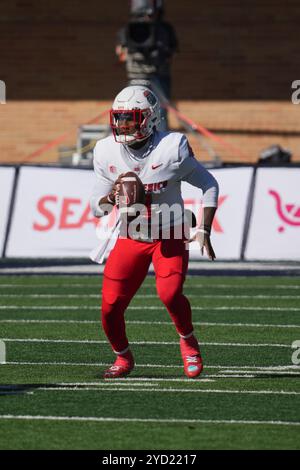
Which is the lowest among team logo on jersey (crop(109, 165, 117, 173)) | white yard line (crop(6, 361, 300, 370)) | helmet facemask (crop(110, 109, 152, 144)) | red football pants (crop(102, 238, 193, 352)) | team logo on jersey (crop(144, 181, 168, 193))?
white yard line (crop(6, 361, 300, 370))

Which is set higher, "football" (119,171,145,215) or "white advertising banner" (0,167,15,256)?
"football" (119,171,145,215)

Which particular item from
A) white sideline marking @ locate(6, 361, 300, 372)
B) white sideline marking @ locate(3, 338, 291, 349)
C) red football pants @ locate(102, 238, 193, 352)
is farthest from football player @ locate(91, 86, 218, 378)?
white sideline marking @ locate(3, 338, 291, 349)

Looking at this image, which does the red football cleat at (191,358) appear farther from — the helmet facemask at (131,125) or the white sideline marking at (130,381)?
the helmet facemask at (131,125)

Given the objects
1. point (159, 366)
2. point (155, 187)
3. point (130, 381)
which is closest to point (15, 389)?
point (130, 381)

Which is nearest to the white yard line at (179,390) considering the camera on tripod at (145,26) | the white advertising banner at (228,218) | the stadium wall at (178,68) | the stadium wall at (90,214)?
the stadium wall at (90,214)

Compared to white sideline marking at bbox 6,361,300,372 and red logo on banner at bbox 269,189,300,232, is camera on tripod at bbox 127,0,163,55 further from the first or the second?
white sideline marking at bbox 6,361,300,372

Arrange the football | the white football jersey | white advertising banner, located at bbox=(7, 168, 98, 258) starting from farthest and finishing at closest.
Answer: white advertising banner, located at bbox=(7, 168, 98, 258), the white football jersey, the football

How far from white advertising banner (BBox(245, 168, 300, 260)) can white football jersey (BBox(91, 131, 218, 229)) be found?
807 cm

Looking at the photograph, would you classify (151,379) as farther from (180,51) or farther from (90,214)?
(180,51)

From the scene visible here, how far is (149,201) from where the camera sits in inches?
348

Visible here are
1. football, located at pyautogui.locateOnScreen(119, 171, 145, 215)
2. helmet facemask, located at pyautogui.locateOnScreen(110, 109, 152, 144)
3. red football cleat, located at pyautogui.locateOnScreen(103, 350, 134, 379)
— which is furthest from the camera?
red football cleat, located at pyautogui.locateOnScreen(103, 350, 134, 379)

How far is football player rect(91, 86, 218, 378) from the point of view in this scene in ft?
28.8
